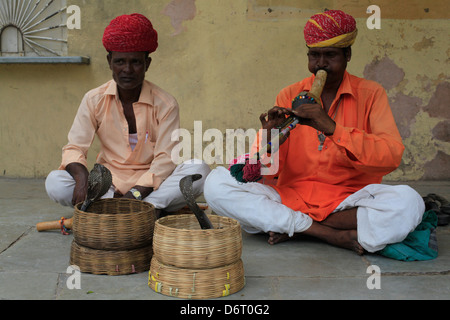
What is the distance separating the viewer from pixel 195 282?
8.19 ft

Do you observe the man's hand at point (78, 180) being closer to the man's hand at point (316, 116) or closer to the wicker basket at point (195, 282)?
the wicker basket at point (195, 282)

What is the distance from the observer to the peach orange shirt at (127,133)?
12.1 feet

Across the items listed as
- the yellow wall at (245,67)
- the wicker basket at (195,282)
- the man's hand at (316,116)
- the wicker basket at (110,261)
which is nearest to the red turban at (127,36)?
the man's hand at (316,116)

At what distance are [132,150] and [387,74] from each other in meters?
2.73

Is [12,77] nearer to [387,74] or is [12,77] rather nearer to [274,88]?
[274,88]

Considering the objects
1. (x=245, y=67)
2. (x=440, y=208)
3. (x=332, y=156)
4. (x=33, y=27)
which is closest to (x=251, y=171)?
(x=332, y=156)

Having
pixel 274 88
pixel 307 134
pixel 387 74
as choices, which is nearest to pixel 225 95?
pixel 274 88

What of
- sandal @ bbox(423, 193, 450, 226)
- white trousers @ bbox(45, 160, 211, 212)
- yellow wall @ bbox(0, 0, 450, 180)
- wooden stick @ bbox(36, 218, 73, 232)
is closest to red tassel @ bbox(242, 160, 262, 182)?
white trousers @ bbox(45, 160, 211, 212)

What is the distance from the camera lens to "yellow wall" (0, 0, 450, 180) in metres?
5.39

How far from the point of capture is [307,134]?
11.2 feet

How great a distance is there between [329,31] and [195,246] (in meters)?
1.44

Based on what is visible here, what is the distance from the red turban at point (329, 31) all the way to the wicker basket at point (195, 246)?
1213 mm

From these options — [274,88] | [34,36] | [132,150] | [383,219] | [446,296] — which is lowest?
[446,296]

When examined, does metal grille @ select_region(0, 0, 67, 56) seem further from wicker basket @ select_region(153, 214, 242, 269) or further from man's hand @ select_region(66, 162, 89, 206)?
wicker basket @ select_region(153, 214, 242, 269)
